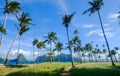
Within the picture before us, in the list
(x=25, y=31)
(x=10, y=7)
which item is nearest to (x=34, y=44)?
(x=25, y=31)

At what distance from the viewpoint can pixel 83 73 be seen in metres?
23.7

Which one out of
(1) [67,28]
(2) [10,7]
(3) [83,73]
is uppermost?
(2) [10,7]

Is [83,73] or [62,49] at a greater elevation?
[62,49]

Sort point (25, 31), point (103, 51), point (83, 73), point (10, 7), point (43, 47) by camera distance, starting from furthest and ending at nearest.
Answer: point (103, 51)
point (43, 47)
point (25, 31)
point (10, 7)
point (83, 73)

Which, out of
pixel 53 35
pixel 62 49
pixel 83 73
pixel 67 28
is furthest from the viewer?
pixel 62 49

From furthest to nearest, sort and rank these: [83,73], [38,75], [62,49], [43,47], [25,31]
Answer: [62,49]
[43,47]
[25,31]
[38,75]
[83,73]

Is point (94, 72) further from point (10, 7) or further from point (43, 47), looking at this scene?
point (43, 47)

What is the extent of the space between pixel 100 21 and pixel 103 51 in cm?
11479

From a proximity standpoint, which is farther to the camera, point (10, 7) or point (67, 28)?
point (67, 28)

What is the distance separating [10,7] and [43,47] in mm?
50651

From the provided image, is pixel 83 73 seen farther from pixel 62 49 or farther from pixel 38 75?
pixel 62 49

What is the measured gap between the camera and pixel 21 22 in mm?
60031

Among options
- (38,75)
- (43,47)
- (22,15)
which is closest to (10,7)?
(22,15)

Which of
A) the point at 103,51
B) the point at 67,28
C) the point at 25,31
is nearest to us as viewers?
the point at 67,28
